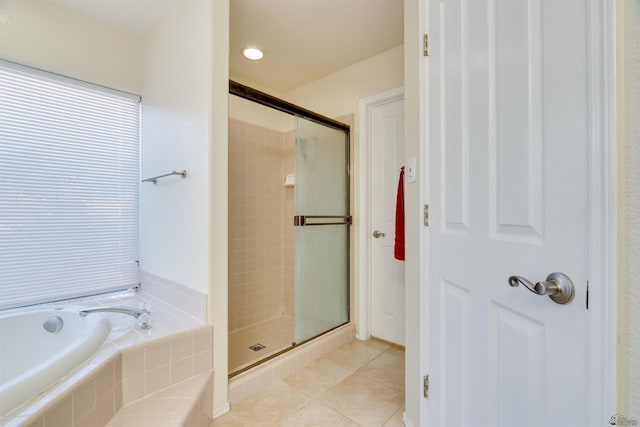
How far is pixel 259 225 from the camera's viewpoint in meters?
2.87

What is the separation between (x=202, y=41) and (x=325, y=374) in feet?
7.12

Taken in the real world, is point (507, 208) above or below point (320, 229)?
above

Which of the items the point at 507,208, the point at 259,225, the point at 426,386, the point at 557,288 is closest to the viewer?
the point at 557,288

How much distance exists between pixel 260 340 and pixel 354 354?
83 cm

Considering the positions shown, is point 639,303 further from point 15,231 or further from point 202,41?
point 15,231

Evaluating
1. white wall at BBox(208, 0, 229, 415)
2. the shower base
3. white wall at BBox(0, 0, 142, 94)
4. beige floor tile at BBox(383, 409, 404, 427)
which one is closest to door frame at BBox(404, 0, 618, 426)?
beige floor tile at BBox(383, 409, 404, 427)

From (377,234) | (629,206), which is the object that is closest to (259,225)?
(377,234)

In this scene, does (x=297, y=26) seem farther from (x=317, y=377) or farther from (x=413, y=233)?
(x=317, y=377)

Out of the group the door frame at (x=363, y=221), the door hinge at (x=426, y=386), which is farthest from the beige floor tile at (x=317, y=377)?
the door hinge at (x=426, y=386)

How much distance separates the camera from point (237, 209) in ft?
8.79

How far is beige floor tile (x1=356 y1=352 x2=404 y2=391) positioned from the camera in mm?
1844

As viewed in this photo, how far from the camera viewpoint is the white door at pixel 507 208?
0.65 metres

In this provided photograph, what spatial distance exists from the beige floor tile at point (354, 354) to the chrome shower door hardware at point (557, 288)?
5.38ft

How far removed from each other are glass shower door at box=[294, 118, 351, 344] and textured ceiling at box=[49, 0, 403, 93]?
0.61 metres
